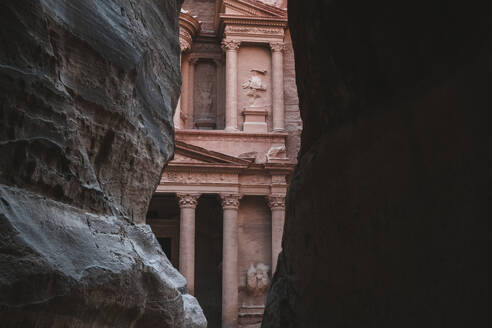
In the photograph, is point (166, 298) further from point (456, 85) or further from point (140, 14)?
point (456, 85)

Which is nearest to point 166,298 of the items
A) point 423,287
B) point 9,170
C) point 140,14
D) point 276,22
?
point 9,170

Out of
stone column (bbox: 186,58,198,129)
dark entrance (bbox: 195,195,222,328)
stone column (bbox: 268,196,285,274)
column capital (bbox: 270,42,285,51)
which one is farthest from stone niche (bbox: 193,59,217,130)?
stone column (bbox: 268,196,285,274)

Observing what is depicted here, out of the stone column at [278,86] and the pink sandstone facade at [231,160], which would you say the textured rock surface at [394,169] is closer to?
the pink sandstone facade at [231,160]

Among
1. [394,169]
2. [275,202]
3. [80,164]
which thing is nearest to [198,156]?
[275,202]

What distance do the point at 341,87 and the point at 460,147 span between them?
73 cm

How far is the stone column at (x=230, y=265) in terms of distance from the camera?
1745cm

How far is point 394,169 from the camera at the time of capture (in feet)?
5.01

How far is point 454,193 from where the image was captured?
4.20ft

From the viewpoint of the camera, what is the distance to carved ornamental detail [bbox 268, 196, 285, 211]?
1853 cm

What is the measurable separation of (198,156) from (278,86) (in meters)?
4.43

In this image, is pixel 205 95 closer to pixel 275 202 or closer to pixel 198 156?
pixel 198 156

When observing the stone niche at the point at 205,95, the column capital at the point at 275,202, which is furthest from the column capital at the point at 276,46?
the column capital at the point at 275,202

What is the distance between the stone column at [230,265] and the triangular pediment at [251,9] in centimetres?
742

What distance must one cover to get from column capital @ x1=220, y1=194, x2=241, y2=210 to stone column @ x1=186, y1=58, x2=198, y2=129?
4.57 meters
